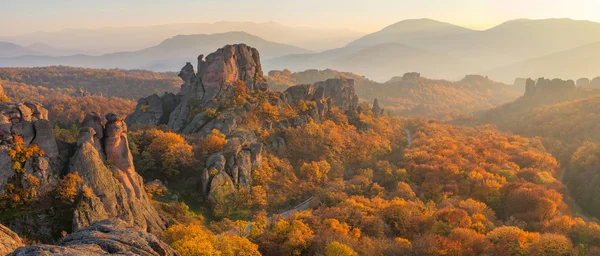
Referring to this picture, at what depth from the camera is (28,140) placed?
1251 inches

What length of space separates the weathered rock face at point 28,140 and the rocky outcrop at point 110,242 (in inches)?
551

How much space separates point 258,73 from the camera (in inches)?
3364

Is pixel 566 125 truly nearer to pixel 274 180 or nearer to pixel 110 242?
pixel 274 180

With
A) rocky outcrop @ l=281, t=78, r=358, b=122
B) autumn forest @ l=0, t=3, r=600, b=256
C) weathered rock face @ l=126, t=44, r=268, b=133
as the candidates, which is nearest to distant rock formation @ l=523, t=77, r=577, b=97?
autumn forest @ l=0, t=3, r=600, b=256

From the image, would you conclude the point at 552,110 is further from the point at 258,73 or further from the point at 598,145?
the point at 258,73

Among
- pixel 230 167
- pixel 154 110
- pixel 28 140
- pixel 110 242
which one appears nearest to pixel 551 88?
pixel 230 167

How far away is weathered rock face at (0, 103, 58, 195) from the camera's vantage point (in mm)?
30109

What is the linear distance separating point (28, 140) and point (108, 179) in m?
7.41

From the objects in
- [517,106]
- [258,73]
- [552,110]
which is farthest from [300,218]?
[517,106]

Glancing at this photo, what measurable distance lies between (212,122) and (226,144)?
38.0ft

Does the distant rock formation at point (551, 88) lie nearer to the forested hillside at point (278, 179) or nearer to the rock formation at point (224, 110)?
the forested hillside at point (278, 179)

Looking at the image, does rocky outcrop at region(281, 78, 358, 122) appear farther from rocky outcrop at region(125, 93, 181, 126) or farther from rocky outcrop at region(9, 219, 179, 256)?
rocky outcrop at region(9, 219, 179, 256)

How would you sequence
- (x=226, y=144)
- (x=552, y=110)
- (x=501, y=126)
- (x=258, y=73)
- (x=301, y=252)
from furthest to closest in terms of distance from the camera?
1. (x=501, y=126)
2. (x=552, y=110)
3. (x=258, y=73)
4. (x=226, y=144)
5. (x=301, y=252)

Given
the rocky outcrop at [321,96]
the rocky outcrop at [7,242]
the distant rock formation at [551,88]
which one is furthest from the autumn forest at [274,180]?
the distant rock formation at [551,88]
